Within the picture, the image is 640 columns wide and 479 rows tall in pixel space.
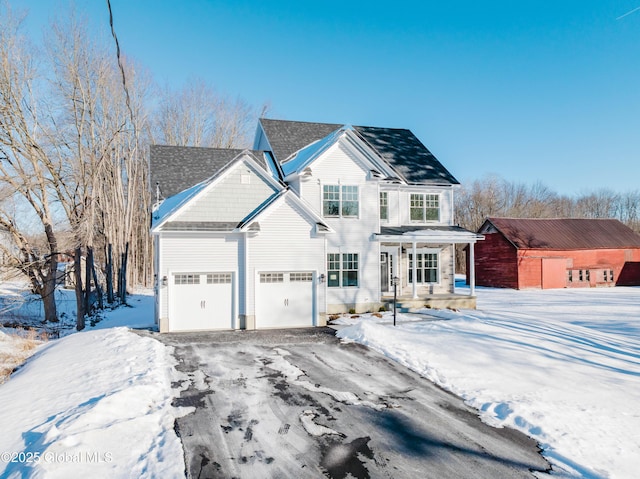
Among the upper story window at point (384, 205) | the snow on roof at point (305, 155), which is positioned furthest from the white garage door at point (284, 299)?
the upper story window at point (384, 205)

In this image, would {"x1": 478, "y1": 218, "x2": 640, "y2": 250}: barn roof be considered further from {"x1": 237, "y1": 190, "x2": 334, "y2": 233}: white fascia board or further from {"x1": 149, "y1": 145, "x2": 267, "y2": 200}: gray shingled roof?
{"x1": 149, "y1": 145, "x2": 267, "y2": 200}: gray shingled roof

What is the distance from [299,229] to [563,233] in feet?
88.6

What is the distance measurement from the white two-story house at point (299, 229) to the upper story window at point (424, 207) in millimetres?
53

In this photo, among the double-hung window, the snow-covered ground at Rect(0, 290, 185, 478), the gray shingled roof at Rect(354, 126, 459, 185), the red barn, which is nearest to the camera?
the snow-covered ground at Rect(0, 290, 185, 478)

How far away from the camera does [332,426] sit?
6.85m

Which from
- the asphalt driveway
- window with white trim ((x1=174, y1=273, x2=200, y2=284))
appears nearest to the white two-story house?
window with white trim ((x1=174, y1=273, x2=200, y2=284))

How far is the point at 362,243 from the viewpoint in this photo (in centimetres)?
1827

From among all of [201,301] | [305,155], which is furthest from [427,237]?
[201,301]

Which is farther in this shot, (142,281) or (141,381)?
(142,281)

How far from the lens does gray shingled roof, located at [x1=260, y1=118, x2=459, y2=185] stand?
21.0 m

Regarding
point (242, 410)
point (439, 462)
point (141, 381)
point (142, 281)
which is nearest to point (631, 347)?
point (439, 462)

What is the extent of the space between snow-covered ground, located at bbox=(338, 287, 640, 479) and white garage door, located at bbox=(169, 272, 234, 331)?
14.4ft

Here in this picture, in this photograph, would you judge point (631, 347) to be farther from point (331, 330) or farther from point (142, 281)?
point (142, 281)

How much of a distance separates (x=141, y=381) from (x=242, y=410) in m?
2.52
